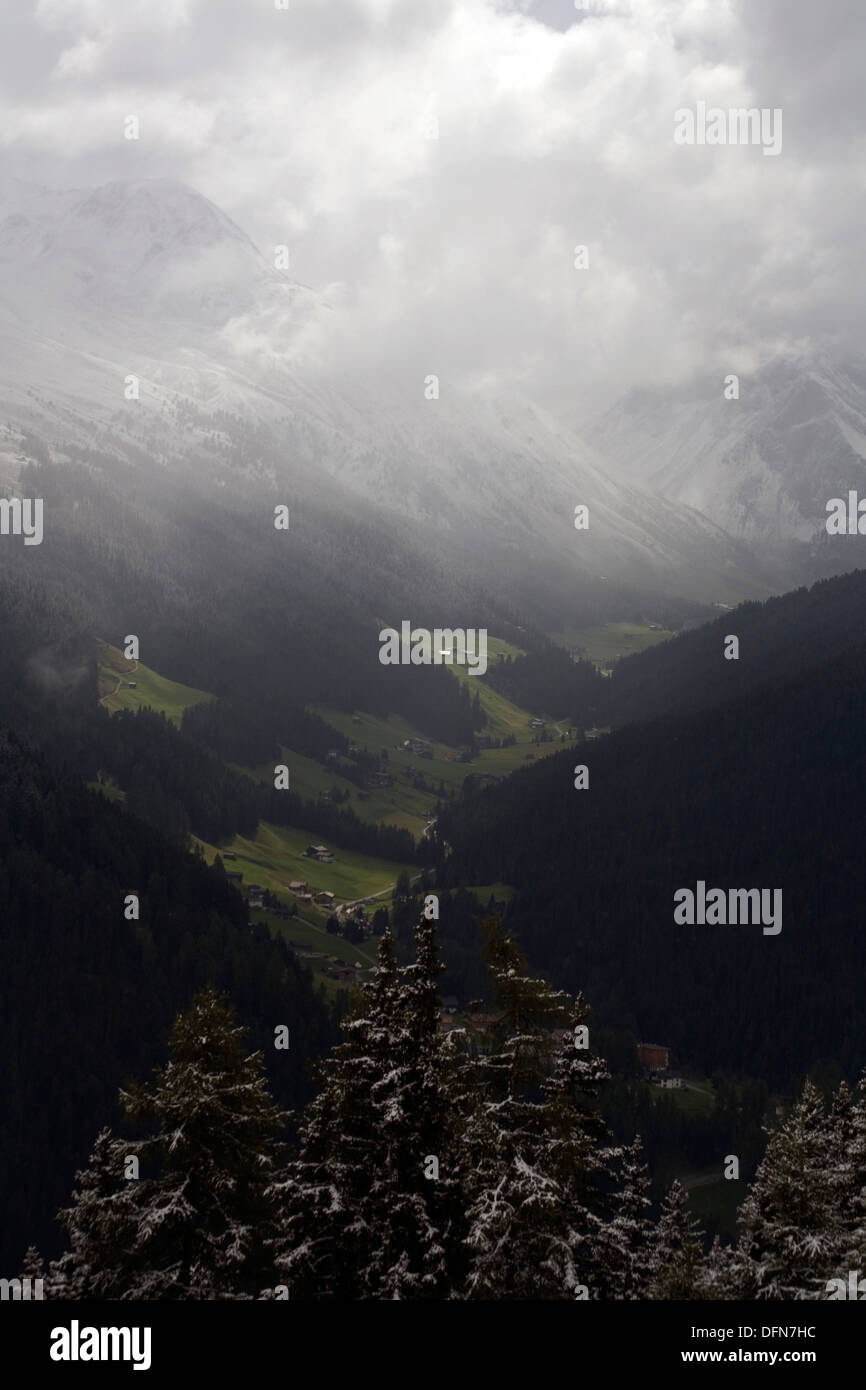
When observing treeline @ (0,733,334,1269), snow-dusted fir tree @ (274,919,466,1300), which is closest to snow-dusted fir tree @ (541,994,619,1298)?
snow-dusted fir tree @ (274,919,466,1300)

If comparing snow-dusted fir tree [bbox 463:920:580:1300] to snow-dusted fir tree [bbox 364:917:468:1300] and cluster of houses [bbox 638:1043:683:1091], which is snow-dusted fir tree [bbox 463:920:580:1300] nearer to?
snow-dusted fir tree [bbox 364:917:468:1300]

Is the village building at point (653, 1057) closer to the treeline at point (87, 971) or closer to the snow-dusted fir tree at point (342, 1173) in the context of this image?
the treeline at point (87, 971)

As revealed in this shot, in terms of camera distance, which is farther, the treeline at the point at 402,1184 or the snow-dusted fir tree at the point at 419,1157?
the treeline at the point at 402,1184

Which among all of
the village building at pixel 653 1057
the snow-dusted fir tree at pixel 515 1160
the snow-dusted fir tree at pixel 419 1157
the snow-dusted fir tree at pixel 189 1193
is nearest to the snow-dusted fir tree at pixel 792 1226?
the snow-dusted fir tree at pixel 515 1160

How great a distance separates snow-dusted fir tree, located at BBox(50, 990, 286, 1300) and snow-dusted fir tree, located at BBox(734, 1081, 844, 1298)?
18.0 metres

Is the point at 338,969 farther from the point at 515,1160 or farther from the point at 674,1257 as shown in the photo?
the point at 515,1160

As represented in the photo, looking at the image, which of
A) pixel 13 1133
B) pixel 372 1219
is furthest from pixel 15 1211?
pixel 372 1219

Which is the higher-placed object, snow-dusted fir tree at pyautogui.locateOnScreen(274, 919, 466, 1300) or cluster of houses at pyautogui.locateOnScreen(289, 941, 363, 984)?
snow-dusted fir tree at pyautogui.locateOnScreen(274, 919, 466, 1300)

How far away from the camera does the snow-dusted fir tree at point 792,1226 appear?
126 feet

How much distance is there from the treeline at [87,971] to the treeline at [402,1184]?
99.7 metres

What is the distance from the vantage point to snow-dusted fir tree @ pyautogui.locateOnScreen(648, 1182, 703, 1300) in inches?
1517
